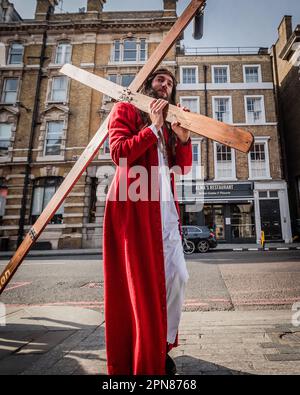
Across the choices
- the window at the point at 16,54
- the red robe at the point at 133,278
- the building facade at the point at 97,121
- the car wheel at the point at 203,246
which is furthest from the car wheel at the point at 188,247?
the window at the point at 16,54

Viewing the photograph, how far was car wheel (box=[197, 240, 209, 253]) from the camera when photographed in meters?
11.9

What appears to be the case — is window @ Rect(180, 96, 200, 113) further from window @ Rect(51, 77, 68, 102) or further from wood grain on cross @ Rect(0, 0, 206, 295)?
wood grain on cross @ Rect(0, 0, 206, 295)

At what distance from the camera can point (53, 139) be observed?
16.7 metres

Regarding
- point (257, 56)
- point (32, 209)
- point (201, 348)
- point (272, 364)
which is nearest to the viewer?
point (272, 364)

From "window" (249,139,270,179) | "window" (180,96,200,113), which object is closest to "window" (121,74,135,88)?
"window" (180,96,200,113)

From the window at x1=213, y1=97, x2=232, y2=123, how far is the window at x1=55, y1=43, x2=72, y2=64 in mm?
10897

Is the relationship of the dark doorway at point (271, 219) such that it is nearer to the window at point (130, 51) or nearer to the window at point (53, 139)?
the window at point (130, 51)

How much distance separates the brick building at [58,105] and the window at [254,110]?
6321 mm

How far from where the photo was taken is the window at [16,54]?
1773cm

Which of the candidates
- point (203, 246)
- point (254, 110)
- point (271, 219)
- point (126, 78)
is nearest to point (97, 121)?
point (126, 78)

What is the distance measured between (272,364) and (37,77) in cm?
2003

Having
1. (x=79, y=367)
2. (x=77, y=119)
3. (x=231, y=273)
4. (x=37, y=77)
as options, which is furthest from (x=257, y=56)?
(x=79, y=367)
